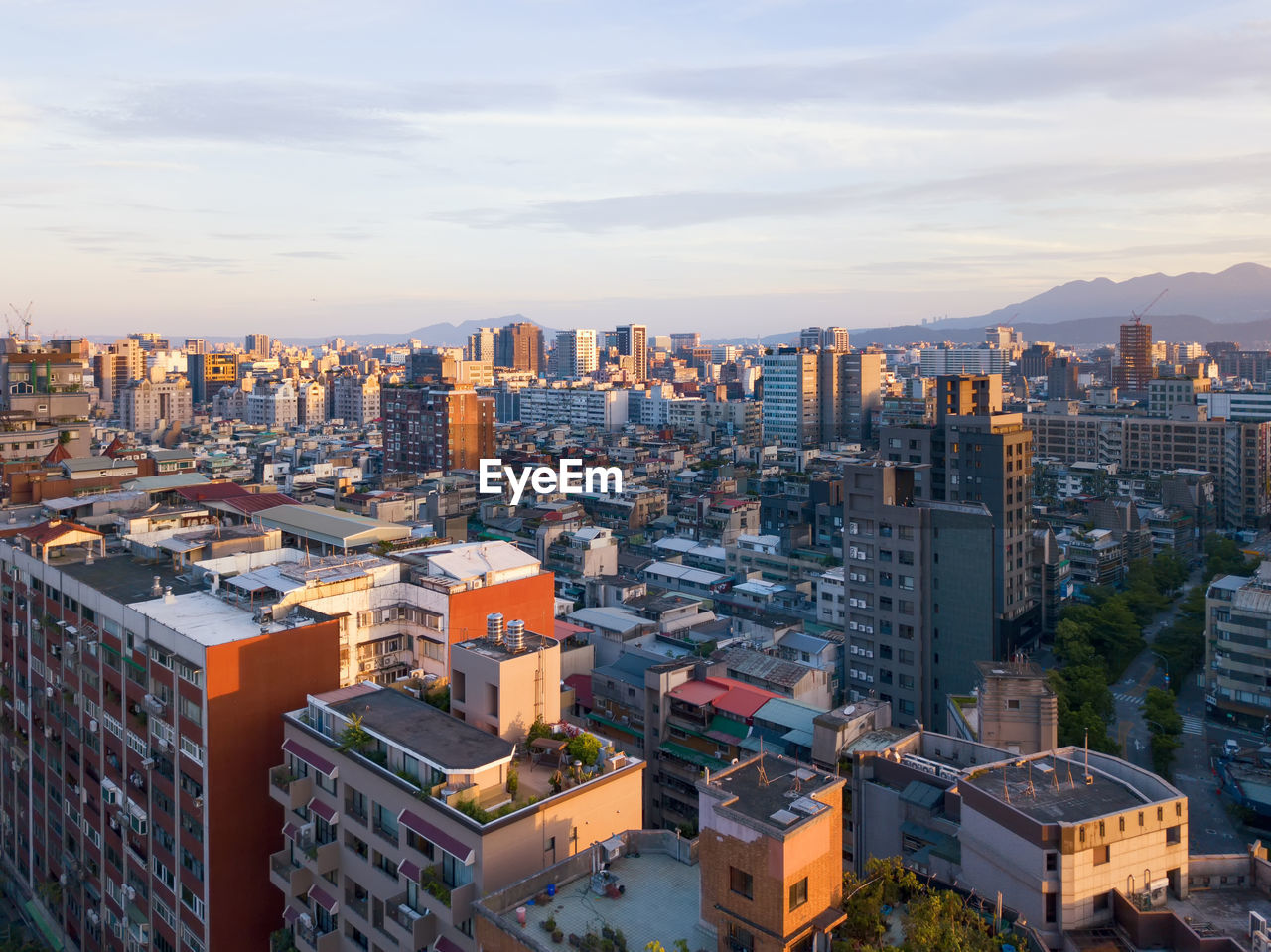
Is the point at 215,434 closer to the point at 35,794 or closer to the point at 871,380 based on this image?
the point at 871,380

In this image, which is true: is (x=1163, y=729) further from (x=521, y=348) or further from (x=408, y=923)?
(x=521, y=348)

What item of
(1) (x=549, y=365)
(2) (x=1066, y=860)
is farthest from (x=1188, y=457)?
(1) (x=549, y=365)

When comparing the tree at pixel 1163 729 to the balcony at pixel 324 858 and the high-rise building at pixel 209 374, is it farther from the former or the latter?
the high-rise building at pixel 209 374

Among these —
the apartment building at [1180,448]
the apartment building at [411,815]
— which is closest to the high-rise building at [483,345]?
the apartment building at [1180,448]

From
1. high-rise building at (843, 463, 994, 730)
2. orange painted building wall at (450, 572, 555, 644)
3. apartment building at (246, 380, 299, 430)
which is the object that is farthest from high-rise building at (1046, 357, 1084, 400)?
orange painted building wall at (450, 572, 555, 644)

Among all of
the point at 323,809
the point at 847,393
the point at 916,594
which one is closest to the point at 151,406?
the point at 847,393

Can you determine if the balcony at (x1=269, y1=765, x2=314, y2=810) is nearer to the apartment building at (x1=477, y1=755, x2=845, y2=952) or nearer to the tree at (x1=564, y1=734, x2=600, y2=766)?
the tree at (x1=564, y1=734, x2=600, y2=766)

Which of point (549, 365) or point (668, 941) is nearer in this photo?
point (668, 941)
